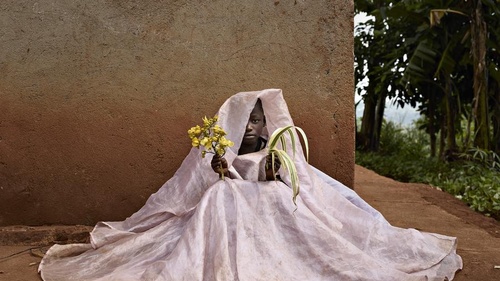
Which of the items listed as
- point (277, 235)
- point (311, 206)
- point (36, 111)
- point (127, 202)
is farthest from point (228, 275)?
point (36, 111)

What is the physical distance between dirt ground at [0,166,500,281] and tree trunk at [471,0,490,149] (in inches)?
46.3

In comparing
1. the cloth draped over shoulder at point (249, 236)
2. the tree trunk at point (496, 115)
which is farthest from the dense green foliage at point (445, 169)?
the cloth draped over shoulder at point (249, 236)

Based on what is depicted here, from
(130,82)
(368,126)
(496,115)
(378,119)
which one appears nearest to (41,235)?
(130,82)

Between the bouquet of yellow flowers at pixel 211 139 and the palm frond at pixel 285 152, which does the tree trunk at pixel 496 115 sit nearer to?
the palm frond at pixel 285 152

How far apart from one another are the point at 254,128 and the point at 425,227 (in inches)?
70.5

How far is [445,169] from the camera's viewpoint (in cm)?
775

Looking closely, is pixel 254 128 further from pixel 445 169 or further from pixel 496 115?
pixel 496 115

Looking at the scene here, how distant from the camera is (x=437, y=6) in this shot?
24.9ft

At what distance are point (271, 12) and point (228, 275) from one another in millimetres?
1881

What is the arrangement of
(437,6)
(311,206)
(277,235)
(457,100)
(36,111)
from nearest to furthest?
(277,235) < (311,206) < (36,111) < (437,6) < (457,100)

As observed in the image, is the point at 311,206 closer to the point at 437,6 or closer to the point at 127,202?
the point at 127,202

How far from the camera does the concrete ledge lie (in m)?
3.64

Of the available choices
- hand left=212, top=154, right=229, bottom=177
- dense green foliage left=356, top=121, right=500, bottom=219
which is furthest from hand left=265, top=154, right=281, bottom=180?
dense green foliage left=356, top=121, right=500, bottom=219

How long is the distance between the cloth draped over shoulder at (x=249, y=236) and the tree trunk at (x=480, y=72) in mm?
4216
